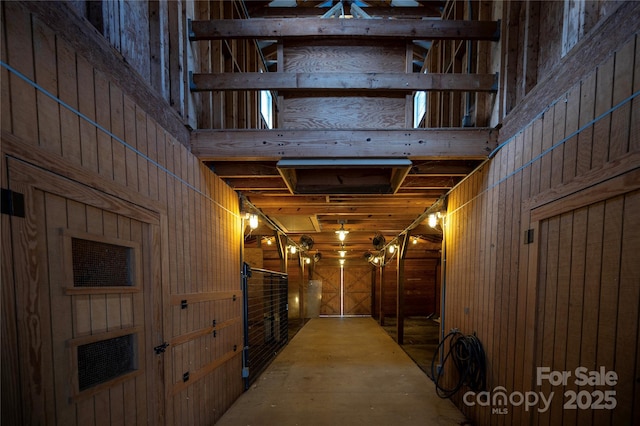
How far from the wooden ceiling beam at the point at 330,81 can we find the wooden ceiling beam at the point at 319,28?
38 cm

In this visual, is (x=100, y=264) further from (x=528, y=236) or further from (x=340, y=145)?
(x=528, y=236)

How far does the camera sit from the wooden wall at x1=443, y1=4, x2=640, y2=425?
1370 millimetres

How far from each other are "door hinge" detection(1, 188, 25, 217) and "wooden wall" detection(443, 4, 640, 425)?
2697 mm

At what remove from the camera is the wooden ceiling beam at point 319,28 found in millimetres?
2803

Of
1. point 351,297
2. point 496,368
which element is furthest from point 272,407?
point 351,297

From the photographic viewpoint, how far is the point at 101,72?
5.47 feet

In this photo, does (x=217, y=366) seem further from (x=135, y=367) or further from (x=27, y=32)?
(x=27, y=32)

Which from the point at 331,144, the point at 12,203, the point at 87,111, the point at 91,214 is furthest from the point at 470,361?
the point at 87,111

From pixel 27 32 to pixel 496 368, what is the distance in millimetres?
3765

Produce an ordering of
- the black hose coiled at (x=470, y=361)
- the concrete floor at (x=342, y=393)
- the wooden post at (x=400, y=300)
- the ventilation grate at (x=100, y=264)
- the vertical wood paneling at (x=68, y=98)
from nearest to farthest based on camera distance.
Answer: the vertical wood paneling at (x=68, y=98), the ventilation grate at (x=100, y=264), the black hose coiled at (x=470, y=361), the concrete floor at (x=342, y=393), the wooden post at (x=400, y=300)

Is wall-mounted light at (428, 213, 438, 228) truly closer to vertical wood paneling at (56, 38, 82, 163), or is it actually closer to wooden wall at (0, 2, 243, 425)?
wooden wall at (0, 2, 243, 425)

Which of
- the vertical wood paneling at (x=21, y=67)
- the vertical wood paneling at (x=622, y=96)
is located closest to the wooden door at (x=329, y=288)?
the vertical wood paneling at (x=622, y=96)

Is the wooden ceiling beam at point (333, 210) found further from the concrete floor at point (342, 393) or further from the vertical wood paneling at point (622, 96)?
the vertical wood paneling at point (622, 96)

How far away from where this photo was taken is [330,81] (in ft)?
9.29
